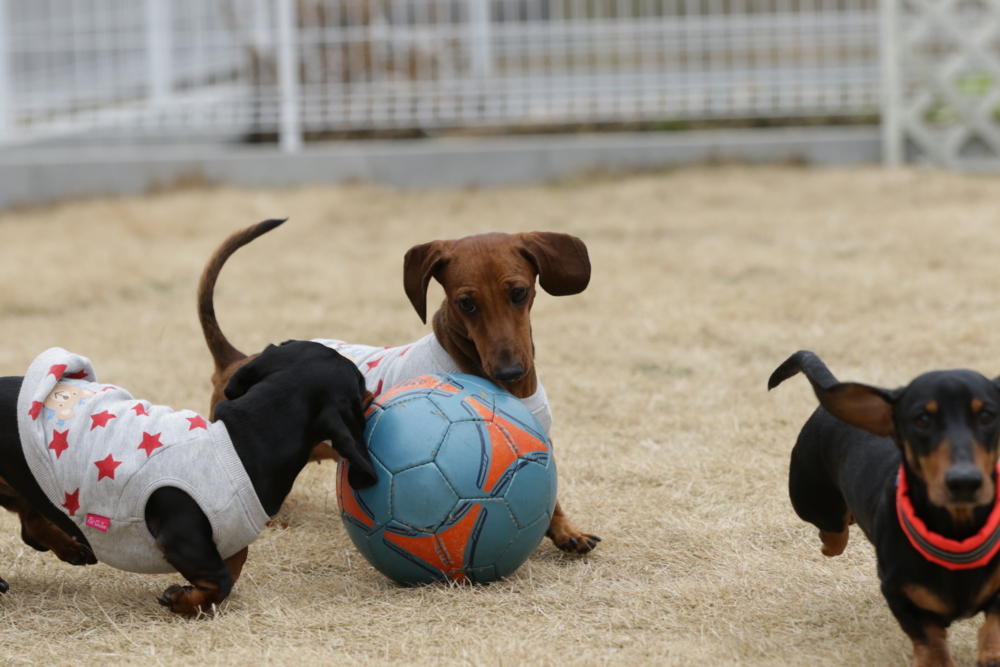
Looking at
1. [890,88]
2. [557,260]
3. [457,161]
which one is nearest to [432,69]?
[457,161]

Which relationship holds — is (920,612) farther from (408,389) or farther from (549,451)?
(408,389)

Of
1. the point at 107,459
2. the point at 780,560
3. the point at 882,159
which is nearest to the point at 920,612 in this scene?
the point at 780,560

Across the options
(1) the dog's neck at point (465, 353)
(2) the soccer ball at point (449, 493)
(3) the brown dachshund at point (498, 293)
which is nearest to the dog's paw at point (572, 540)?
(3) the brown dachshund at point (498, 293)

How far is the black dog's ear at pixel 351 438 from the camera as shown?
3168 millimetres

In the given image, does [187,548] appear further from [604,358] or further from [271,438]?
[604,358]

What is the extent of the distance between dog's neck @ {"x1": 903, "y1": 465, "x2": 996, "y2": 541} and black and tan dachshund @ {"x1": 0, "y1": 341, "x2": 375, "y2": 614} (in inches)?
58.5

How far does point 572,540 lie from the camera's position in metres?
3.59

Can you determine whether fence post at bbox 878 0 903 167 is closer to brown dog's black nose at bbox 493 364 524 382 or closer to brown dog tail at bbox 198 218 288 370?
brown dog tail at bbox 198 218 288 370

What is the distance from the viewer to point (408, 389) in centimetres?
348

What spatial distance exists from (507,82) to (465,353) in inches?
353

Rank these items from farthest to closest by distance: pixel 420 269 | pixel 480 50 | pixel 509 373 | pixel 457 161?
1. pixel 480 50
2. pixel 457 161
3. pixel 420 269
4. pixel 509 373

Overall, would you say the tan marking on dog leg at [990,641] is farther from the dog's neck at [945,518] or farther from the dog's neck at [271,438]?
the dog's neck at [271,438]

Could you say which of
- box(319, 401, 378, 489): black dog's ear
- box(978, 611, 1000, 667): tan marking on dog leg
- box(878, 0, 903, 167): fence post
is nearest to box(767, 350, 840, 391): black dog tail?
box(978, 611, 1000, 667): tan marking on dog leg

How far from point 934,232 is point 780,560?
595 cm
